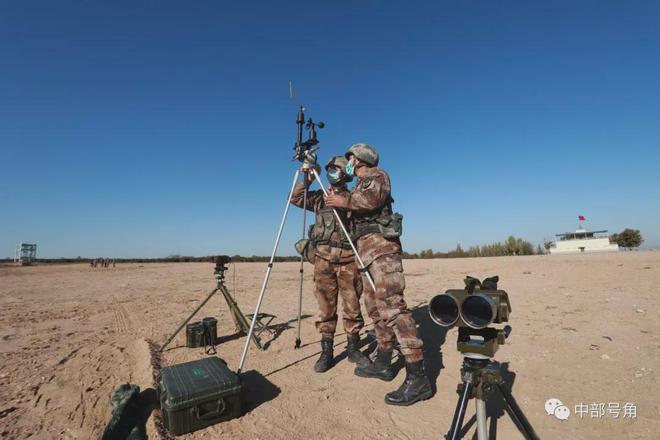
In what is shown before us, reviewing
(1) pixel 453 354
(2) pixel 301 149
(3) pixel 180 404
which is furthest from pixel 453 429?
(2) pixel 301 149

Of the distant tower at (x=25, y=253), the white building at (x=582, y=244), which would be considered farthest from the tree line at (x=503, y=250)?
the distant tower at (x=25, y=253)

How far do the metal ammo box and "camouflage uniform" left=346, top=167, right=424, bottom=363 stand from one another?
1761 millimetres

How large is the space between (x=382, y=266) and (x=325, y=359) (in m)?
1.62

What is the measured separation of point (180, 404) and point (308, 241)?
8.82 ft

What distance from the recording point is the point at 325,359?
452cm

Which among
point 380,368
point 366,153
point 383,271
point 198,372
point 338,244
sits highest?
point 366,153

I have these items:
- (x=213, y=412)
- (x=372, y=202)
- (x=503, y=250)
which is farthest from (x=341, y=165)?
(x=503, y=250)

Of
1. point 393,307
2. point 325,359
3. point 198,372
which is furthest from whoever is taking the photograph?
point 325,359

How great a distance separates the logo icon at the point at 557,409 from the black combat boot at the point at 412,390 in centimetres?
108

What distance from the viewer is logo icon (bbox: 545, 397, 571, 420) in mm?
3037

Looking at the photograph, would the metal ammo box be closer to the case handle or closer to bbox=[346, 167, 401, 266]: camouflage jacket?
the case handle

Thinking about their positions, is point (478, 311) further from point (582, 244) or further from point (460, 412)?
Result: point (582, 244)

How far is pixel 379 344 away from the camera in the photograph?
4.25m

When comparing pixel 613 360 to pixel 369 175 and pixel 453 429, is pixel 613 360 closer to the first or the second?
pixel 453 429
